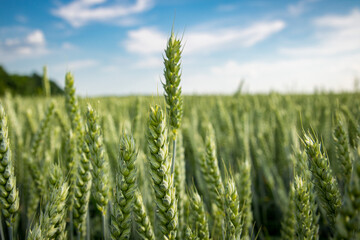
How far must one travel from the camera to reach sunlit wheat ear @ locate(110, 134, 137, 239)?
104 cm

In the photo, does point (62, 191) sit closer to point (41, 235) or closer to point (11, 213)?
A: point (41, 235)

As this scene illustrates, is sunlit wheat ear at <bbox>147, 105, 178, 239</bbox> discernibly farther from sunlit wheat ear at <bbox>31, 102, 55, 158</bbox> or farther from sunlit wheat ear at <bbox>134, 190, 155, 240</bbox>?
sunlit wheat ear at <bbox>31, 102, 55, 158</bbox>

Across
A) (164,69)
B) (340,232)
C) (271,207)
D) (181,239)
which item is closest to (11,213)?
(181,239)

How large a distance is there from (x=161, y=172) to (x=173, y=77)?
50 centimetres

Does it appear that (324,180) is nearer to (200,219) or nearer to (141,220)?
(200,219)

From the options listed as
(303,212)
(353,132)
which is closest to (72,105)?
(303,212)

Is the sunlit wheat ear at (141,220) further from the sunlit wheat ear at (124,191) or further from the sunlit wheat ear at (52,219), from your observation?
the sunlit wheat ear at (52,219)

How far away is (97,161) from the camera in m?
1.28

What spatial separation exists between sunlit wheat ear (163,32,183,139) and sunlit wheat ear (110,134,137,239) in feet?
0.96

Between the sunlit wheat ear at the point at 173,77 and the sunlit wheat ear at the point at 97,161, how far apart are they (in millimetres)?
447

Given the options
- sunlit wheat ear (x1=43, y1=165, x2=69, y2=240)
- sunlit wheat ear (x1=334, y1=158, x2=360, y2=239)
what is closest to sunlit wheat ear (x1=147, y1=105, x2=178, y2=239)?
sunlit wheat ear (x1=43, y1=165, x2=69, y2=240)

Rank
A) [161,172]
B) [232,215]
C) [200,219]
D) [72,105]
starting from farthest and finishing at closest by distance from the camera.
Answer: [72,105] → [200,219] → [232,215] → [161,172]

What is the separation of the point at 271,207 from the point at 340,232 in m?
2.83

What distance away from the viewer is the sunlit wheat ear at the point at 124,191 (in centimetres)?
104
